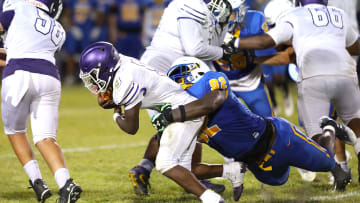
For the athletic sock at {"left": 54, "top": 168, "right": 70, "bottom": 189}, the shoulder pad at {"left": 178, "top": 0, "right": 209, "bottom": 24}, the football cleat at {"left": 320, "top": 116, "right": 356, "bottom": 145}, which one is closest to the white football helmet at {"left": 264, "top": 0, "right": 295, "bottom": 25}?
the shoulder pad at {"left": 178, "top": 0, "right": 209, "bottom": 24}

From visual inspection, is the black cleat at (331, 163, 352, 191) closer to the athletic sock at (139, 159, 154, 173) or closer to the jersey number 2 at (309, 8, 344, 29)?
the jersey number 2 at (309, 8, 344, 29)

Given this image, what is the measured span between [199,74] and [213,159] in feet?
6.46

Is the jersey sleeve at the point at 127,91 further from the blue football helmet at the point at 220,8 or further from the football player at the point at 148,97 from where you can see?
the blue football helmet at the point at 220,8

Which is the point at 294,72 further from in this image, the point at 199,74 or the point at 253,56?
the point at 199,74

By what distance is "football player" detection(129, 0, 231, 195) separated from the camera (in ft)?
17.2

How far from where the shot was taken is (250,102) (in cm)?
617

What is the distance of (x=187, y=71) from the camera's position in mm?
4441

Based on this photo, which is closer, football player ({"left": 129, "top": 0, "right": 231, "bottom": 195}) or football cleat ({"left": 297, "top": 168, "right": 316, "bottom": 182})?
football player ({"left": 129, "top": 0, "right": 231, "bottom": 195})

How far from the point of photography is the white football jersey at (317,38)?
517 centimetres

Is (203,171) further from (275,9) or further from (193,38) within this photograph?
(275,9)

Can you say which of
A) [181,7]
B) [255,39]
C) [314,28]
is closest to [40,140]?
[181,7]

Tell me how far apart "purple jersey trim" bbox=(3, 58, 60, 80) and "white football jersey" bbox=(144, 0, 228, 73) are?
105 centimetres

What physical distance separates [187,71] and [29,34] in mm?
1245

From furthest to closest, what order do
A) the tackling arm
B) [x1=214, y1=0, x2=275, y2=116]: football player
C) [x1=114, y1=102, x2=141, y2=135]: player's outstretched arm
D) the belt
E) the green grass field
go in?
1. [x1=214, y1=0, x2=275, y2=116]: football player
2. the tackling arm
3. the green grass field
4. the belt
5. [x1=114, y1=102, x2=141, y2=135]: player's outstretched arm
